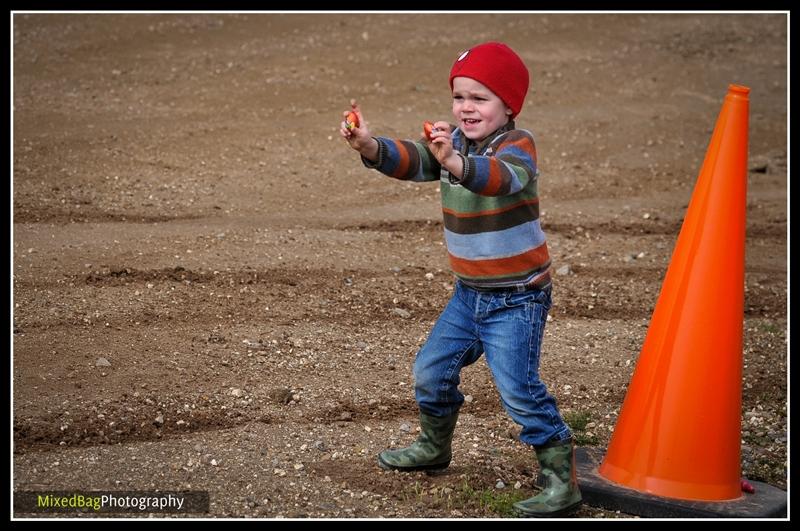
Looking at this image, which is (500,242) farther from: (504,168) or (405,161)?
(405,161)

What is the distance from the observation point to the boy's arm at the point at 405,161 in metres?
3.92

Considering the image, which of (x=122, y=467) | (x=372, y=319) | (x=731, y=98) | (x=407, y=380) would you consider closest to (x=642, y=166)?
(x=372, y=319)

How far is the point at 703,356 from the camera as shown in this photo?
4.04 meters

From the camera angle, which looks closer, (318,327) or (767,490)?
(767,490)

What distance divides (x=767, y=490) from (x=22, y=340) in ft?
10.4

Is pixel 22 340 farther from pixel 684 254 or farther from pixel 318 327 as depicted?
pixel 684 254

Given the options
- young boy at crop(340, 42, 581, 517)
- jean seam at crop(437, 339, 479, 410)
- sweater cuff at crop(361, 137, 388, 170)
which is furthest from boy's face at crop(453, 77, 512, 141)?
jean seam at crop(437, 339, 479, 410)

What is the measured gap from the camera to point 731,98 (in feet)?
13.3

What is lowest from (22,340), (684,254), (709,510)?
(709,510)

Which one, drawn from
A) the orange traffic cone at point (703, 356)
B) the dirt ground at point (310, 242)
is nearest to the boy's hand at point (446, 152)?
the orange traffic cone at point (703, 356)

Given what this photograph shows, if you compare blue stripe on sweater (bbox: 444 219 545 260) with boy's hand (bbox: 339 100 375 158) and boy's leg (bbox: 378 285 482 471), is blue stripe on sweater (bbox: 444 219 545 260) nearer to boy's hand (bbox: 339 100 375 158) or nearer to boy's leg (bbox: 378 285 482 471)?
boy's leg (bbox: 378 285 482 471)

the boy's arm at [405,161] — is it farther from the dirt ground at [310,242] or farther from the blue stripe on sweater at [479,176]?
the dirt ground at [310,242]

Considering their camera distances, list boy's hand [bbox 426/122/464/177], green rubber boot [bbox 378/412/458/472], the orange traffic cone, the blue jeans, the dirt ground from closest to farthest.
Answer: boy's hand [bbox 426/122/464/177] → the blue jeans → the orange traffic cone → green rubber boot [bbox 378/412/458/472] → the dirt ground

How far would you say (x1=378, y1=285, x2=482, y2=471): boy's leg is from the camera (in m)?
4.05
